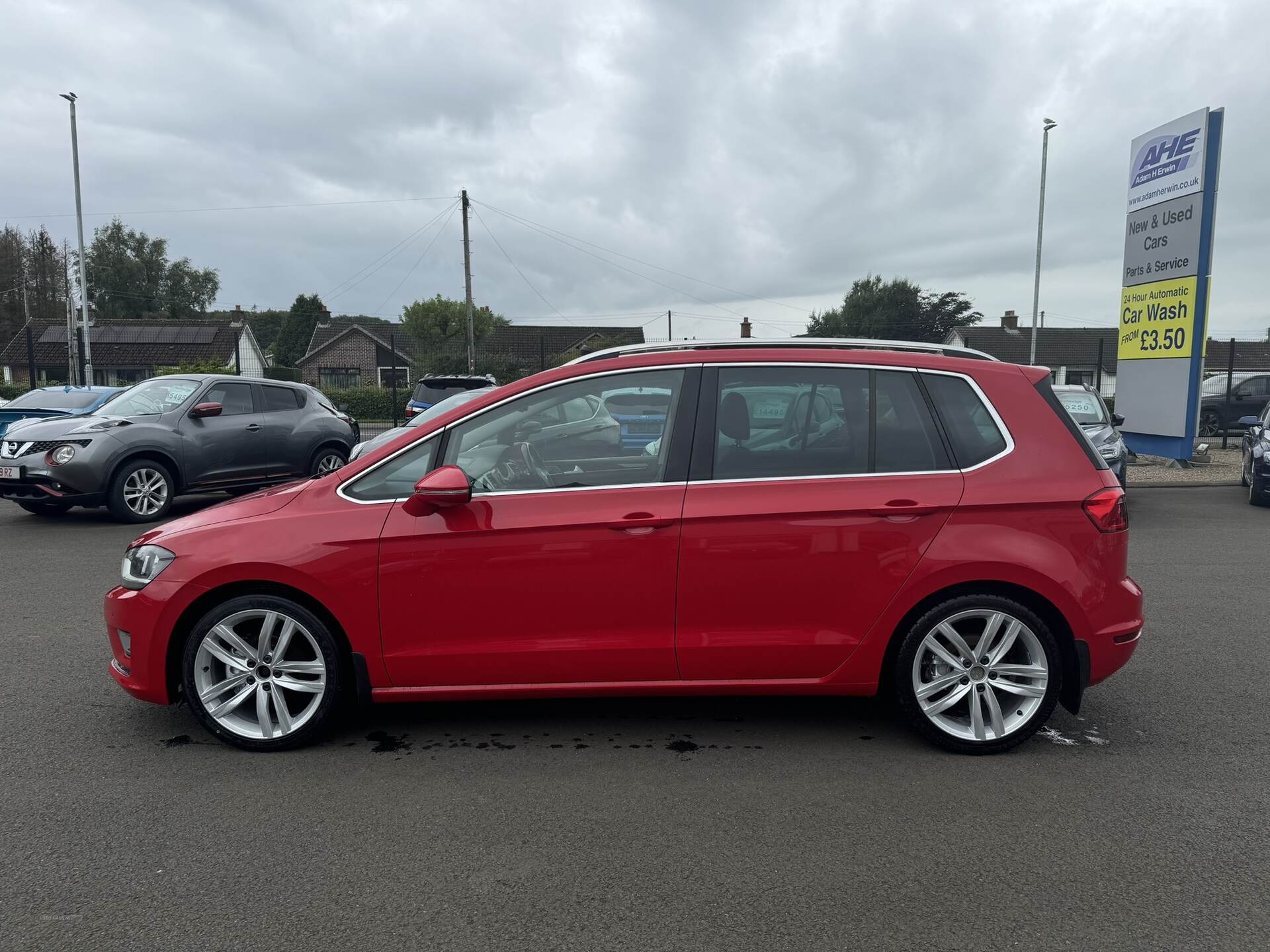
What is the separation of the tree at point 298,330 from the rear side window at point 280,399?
76.3 meters

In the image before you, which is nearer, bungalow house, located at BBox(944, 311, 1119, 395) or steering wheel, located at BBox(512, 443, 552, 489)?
steering wheel, located at BBox(512, 443, 552, 489)

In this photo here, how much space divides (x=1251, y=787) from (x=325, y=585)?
3.80 m

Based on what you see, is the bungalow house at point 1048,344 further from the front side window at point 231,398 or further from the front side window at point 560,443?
the front side window at point 560,443

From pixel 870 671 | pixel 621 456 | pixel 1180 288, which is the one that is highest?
pixel 1180 288

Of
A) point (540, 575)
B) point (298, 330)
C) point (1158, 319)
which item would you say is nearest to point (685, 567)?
point (540, 575)

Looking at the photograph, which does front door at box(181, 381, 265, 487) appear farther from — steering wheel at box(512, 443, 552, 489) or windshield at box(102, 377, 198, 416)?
steering wheel at box(512, 443, 552, 489)

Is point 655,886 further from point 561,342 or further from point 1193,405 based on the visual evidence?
point 561,342

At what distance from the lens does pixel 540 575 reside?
149 inches

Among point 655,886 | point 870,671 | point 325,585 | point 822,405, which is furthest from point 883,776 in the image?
point 325,585

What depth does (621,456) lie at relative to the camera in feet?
12.9

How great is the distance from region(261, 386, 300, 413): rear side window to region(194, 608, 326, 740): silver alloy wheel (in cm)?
836

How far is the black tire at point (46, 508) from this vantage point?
31.9 ft

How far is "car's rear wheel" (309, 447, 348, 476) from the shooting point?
12.1 metres

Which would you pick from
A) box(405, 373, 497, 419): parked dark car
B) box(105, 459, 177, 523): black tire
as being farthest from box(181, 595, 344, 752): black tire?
box(405, 373, 497, 419): parked dark car
